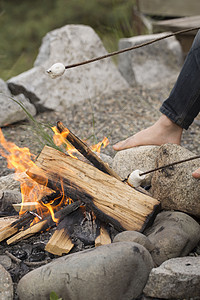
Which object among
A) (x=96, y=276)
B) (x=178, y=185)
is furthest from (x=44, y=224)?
(x=178, y=185)

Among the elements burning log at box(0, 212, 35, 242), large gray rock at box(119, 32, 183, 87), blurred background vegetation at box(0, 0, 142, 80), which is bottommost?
large gray rock at box(119, 32, 183, 87)

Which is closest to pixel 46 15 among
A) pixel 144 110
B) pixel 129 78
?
pixel 129 78

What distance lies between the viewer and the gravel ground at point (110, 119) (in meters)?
3.34

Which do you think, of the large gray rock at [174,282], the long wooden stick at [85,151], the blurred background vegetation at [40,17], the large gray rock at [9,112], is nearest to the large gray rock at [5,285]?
the large gray rock at [174,282]

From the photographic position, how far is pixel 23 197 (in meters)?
2.15

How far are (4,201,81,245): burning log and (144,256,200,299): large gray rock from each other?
1.82ft

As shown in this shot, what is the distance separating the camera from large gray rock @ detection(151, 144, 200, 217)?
2.02 m

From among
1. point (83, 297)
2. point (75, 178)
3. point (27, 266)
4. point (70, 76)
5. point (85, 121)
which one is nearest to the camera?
point (83, 297)

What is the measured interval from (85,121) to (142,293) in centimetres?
234

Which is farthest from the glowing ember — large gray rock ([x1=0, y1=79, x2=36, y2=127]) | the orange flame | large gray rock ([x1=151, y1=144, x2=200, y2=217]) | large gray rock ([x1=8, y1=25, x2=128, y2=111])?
large gray rock ([x1=8, y1=25, x2=128, y2=111])

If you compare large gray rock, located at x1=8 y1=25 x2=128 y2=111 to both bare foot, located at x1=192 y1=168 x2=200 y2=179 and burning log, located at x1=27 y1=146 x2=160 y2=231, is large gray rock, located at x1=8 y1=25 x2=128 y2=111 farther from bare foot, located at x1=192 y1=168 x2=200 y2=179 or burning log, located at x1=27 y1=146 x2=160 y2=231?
bare foot, located at x1=192 y1=168 x2=200 y2=179

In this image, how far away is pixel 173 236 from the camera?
70.0 inches

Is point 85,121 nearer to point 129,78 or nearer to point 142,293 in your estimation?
point 129,78

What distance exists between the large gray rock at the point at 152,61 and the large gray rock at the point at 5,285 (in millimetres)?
3282
